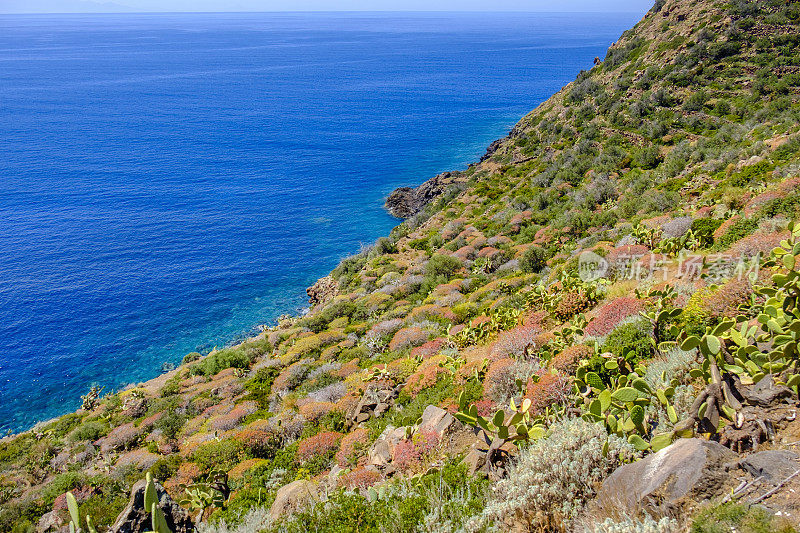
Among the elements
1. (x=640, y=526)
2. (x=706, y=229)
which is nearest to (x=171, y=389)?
(x=640, y=526)

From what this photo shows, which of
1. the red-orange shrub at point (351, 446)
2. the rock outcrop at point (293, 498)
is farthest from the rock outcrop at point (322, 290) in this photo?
the rock outcrop at point (293, 498)

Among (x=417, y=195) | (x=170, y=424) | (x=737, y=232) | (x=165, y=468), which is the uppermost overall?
(x=737, y=232)

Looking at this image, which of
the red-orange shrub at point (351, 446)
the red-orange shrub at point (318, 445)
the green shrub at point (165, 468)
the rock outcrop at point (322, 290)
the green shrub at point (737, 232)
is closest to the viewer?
the red-orange shrub at point (351, 446)

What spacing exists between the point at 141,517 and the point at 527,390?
645cm

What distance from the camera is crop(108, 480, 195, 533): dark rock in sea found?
6395 millimetres

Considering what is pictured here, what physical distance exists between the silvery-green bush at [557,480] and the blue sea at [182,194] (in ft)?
80.7

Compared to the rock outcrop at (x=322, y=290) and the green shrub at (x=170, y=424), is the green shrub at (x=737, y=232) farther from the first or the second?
the rock outcrop at (x=322, y=290)

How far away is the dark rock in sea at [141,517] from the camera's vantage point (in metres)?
6.39

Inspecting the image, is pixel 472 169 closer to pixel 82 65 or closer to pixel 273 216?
pixel 273 216

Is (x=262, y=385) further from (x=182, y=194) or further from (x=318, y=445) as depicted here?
(x=182, y=194)

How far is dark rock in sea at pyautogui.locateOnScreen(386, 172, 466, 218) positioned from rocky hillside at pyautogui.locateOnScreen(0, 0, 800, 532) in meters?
16.3

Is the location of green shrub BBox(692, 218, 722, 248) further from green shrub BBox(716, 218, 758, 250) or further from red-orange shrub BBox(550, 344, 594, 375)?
red-orange shrub BBox(550, 344, 594, 375)

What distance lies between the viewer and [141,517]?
6.49 metres

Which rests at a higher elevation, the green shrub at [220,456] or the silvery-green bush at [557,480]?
the silvery-green bush at [557,480]
